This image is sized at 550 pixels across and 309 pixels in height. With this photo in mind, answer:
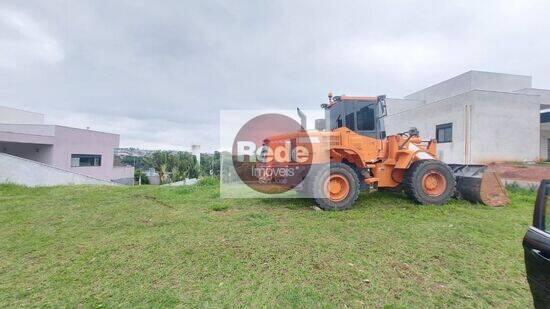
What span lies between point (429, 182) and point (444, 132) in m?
11.9

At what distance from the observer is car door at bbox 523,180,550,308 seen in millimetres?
1438

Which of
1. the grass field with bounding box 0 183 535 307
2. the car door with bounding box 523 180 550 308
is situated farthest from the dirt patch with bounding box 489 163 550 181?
the car door with bounding box 523 180 550 308

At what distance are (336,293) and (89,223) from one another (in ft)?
13.9

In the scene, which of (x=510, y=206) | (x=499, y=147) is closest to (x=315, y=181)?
(x=510, y=206)

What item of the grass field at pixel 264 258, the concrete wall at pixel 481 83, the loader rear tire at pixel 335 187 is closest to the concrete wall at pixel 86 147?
the grass field at pixel 264 258

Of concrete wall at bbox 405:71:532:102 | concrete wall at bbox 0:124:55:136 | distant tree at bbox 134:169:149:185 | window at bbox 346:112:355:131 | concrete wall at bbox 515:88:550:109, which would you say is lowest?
distant tree at bbox 134:169:149:185

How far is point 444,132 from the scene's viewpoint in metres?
15.1

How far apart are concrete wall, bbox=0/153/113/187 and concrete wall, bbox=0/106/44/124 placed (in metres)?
18.3

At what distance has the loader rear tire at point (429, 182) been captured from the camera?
17.4ft

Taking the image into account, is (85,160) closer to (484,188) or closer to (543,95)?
(484,188)

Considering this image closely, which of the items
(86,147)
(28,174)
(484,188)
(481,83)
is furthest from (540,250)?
(86,147)

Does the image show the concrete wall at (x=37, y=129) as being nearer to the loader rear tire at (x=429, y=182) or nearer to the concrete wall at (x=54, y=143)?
the concrete wall at (x=54, y=143)

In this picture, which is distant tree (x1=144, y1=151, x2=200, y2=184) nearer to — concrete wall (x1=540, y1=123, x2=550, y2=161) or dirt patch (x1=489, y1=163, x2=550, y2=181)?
dirt patch (x1=489, y1=163, x2=550, y2=181)

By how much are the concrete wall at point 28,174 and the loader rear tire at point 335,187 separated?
41.9 ft
